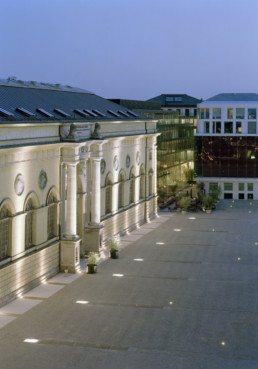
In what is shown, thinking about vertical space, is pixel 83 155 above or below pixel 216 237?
above

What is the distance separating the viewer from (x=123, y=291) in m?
37.2

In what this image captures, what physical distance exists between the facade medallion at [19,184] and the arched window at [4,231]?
1368 millimetres

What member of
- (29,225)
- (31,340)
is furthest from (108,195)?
(31,340)

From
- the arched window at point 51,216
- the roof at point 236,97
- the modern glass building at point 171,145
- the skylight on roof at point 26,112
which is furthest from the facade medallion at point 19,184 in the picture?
the roof at point 236,97

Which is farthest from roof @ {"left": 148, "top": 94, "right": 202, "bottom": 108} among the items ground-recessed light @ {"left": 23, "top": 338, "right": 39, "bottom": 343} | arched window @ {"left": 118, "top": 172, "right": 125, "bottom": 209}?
ground-recessed light @ {"left": 23, "top": 338, "right": 39, "bottom": 343}

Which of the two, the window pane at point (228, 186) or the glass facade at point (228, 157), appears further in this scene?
the window pane at point (228, 186)

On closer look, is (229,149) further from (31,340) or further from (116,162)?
(31,340)

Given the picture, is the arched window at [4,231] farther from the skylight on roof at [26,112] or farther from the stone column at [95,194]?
the stone column at [95,194]

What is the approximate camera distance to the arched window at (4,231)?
114 feet

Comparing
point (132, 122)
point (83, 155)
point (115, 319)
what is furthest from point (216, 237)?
point (115, 319)

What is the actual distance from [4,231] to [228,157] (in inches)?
2344

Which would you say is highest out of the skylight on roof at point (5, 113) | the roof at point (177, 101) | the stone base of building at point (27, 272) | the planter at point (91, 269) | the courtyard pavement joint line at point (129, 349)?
the roof at point (177, 101)

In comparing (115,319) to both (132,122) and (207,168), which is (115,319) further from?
(207,168)

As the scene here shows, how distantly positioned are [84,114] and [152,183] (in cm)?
2054
